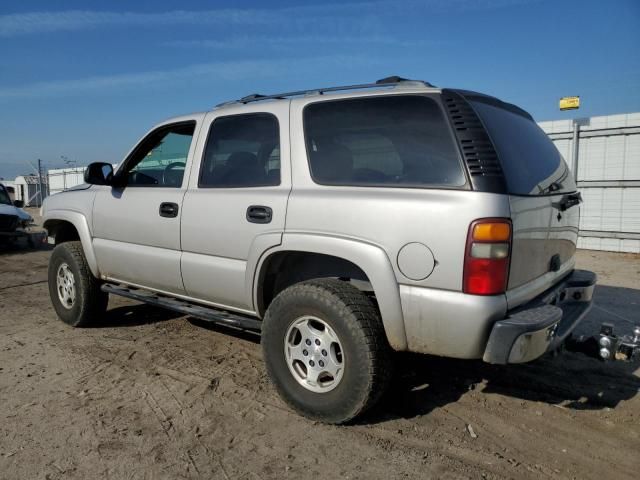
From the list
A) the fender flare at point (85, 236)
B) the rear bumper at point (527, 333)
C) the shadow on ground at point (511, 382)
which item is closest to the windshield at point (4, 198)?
the fender flare at point (85, 236)

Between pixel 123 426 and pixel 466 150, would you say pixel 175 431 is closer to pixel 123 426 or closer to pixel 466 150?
pixel 123 426

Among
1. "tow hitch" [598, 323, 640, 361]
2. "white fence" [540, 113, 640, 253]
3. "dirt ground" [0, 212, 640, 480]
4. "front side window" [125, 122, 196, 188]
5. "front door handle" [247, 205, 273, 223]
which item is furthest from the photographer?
"white fence" [540, 113, 640, 253]

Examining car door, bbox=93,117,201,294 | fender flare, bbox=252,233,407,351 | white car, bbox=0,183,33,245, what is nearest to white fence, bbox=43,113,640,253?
car door, bbox=93,117,201,294

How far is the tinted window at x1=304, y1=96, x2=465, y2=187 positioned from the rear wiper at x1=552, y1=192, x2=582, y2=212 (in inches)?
35.6

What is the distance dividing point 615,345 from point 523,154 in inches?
53.3

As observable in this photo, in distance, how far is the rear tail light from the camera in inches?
96.7

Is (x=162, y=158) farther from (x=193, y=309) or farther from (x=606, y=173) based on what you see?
(x=606, y=173)

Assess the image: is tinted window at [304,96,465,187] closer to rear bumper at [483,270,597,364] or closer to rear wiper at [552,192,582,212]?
rear bumper at [483,270,597,364]

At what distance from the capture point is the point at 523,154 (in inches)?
116

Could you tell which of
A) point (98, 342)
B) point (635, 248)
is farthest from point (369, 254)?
point (635, 248)

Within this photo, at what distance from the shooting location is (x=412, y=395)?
3441mm

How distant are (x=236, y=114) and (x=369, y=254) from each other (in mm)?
1705

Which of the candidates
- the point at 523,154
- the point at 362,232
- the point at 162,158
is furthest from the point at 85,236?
the point at 523,154

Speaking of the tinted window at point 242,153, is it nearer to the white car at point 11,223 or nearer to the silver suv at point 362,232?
the silver suv at point 362,232
